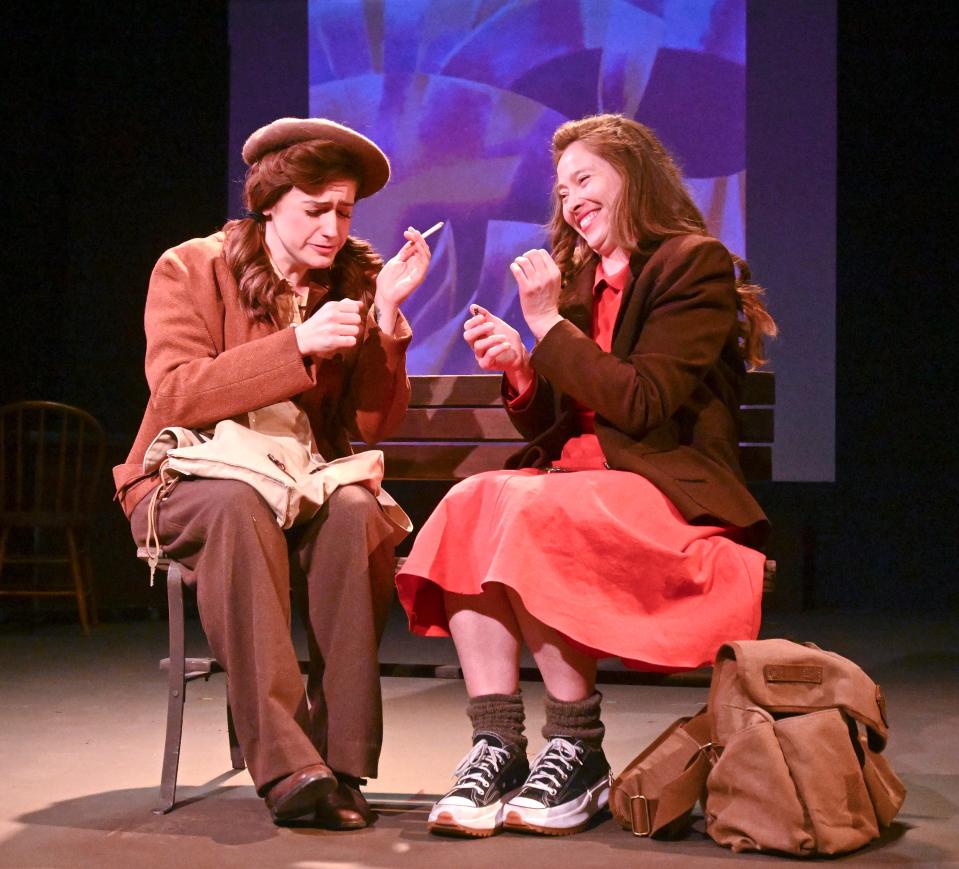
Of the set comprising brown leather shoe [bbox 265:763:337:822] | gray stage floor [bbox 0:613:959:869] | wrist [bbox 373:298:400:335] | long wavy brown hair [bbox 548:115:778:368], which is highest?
long wavy brown hair [bbox 548:115:778:368]

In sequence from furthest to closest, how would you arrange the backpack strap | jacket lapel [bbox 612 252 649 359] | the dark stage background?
the dark stage background < jacket lapel [bbox 612 252 649 359] < the backpack strap

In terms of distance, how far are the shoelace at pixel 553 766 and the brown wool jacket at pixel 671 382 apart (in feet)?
1.42

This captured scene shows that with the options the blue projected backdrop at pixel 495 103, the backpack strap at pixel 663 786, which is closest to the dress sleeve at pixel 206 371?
the backpack strap at pixel 663 786

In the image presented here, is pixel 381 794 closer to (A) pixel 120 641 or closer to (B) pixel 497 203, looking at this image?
(A) pixel 120 641

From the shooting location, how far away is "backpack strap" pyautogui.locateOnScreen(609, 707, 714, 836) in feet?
6.55

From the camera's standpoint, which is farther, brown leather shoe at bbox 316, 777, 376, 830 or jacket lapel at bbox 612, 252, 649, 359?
jacket lapel at bbox 612, 252, 649, 359

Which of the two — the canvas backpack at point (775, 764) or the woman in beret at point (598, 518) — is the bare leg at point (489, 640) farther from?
the canvas backpack at point (775, 764)

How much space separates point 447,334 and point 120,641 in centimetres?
193

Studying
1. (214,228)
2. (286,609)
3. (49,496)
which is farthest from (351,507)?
(214,228)

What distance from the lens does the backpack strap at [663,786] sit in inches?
78.5

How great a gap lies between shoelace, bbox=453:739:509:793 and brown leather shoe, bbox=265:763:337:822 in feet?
0.69

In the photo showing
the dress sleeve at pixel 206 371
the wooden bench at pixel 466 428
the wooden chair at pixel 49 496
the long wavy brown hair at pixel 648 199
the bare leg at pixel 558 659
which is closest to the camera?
the bare leg at pixel 558 659

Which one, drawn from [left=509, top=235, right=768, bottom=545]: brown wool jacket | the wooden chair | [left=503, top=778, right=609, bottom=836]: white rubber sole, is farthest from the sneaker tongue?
the wooden chair

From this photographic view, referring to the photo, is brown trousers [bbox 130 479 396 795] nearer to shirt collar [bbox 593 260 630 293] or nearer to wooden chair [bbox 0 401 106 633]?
shirt collar [bbox 593 260 630 293]
